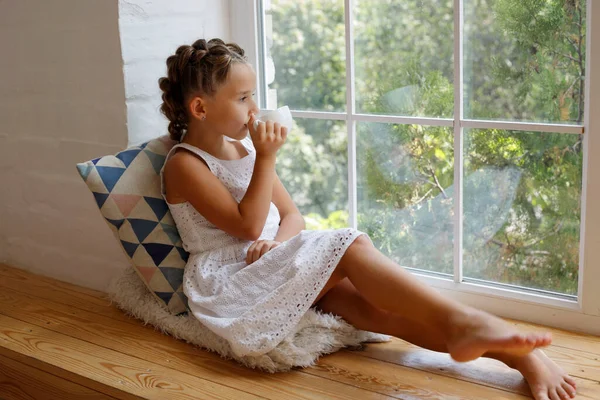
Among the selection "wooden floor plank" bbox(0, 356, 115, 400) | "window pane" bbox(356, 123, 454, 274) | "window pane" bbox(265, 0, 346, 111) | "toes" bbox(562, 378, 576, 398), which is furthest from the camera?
"window pane" bbox(265, 0, 346, 111)

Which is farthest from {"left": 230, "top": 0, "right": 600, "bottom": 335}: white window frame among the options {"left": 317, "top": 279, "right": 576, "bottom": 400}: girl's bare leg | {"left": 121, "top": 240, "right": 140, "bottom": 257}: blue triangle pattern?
{"left": 121, "top": 240, "right": 140, "bottom": 257}: blue triangle pattern

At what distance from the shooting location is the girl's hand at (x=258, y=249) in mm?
1875

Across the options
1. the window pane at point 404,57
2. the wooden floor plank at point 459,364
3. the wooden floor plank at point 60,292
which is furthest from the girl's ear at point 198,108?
the wooden floor plank at point 459,364

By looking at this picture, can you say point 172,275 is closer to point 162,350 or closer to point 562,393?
point 162,350

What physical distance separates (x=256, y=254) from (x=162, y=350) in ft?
1.09

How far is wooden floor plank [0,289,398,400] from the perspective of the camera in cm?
167

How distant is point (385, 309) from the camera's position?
1.72 meters

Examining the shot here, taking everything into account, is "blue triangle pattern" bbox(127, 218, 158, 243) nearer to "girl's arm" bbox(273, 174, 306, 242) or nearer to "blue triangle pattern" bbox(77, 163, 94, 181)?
"blue triangle pattern" bbox(77, 163, 94, 181)

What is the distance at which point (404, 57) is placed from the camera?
2053 mm

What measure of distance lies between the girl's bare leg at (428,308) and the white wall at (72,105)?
0.81 metres

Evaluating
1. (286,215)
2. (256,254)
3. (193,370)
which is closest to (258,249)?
(256,254)

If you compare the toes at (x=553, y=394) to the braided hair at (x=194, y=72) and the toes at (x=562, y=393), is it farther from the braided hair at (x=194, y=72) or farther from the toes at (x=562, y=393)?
the braided hair at (x=194, y=72)

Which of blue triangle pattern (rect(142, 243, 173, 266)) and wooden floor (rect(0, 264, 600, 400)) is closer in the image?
wooden floor (rect(0, 264, 600, 400))

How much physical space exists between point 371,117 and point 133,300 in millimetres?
817
